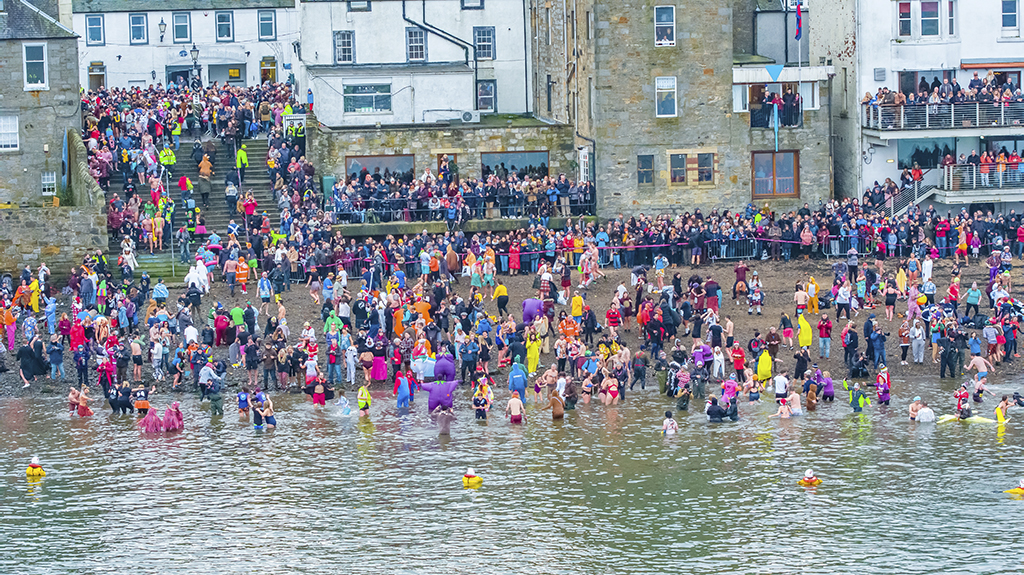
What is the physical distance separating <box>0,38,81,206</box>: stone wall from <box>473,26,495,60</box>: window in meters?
16.3

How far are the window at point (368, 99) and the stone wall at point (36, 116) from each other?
10.1 meters

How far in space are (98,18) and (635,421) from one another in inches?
1883

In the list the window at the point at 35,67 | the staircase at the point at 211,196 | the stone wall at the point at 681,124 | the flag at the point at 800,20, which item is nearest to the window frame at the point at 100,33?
the window at the point at 35,67

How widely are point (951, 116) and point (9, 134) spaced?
33141 mm

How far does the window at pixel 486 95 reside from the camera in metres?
62.6

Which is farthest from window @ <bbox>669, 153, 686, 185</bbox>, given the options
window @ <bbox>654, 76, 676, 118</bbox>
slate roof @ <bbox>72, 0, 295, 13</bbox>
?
slate roof @ <bbox>72, 0, 295, 13</bbox>

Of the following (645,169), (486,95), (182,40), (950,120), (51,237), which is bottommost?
(51,237)

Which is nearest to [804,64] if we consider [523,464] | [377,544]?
[523,464]

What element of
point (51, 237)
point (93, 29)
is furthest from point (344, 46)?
point (93, 29)

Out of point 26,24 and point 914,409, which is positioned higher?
point 26,24

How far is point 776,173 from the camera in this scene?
5634 cm

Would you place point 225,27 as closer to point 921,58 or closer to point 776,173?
point 776,173

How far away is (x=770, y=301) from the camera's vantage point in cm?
4625

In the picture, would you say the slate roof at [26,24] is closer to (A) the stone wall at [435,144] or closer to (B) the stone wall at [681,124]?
(A) the stone wall at [435,144]
